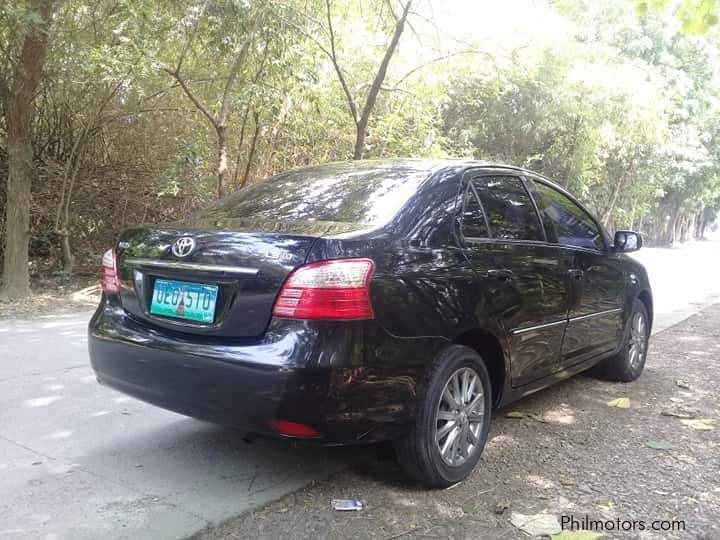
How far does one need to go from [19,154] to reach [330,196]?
245 inches

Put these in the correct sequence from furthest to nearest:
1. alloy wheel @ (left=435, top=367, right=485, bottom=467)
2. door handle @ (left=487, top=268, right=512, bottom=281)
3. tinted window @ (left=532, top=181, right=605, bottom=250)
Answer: tinted window @ (left=532, top=181, right=605, bottom=250) → door handle @ (left=487, top=268, right=512, bottom=281) → alloy wheel @ (left=435, top=367, right=485, bottom=467)

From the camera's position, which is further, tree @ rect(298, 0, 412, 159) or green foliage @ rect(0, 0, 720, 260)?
tree @ rect(298, 0, 412, 159)

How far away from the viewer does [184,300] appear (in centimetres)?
305

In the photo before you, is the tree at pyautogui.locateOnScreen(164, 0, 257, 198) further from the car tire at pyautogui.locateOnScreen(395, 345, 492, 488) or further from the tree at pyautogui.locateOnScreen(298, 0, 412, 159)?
the car tire at pyautogui.locateOnScreen(395, 345, 492, 488)

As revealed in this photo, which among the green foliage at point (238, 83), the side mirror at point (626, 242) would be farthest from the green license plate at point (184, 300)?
the green foliage at point (238, 83)

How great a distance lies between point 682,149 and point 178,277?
23633mm

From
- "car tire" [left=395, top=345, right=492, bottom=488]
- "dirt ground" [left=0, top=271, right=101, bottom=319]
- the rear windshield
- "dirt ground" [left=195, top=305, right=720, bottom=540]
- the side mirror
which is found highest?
the rear windshield

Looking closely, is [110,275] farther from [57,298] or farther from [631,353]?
[57,298]

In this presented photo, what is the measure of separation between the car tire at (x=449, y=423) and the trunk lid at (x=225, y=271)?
871 mm

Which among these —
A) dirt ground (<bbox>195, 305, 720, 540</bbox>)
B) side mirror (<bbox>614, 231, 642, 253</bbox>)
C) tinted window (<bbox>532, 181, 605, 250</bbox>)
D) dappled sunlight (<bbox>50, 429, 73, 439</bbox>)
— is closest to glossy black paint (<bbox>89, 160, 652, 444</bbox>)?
dirt ground (<bbox>195, 305, 720, 540</bbox>)

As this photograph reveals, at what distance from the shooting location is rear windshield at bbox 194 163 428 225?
3357 mm

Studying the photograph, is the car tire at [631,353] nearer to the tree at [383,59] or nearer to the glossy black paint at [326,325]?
the glossy black paint at [326,325]

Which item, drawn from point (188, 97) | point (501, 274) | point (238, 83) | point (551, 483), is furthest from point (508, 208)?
point (188, 97)

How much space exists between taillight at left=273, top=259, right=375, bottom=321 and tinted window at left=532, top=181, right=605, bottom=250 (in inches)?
76.0
